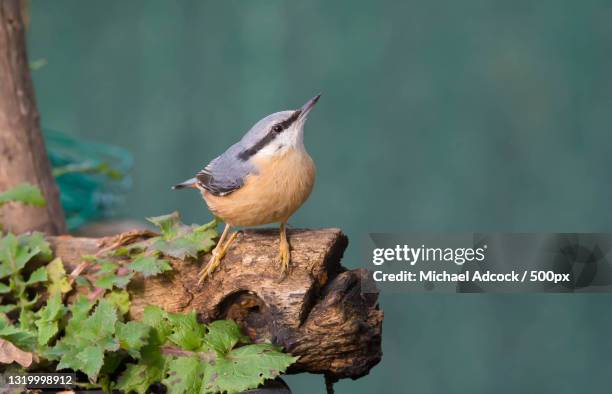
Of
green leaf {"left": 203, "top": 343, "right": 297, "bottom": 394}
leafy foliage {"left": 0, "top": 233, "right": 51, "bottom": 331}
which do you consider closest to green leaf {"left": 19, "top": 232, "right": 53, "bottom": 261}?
leafy foliage {"left": 0, "top": 233, "right": 51, "bottom": 331}

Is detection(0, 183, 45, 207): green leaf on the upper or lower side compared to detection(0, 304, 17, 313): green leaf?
upper

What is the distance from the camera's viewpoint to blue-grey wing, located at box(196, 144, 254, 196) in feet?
7.78

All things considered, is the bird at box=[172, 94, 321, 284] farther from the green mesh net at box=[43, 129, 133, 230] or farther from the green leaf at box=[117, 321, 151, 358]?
the green mesh net at box=[43, 129, 133, 230]

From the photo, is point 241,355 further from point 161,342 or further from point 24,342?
point 24,342

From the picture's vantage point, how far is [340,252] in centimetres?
250

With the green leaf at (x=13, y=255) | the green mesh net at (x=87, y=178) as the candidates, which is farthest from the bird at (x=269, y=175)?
the green mesh net at (x=87, y=178)

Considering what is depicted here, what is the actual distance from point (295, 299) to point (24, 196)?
3.98 feet

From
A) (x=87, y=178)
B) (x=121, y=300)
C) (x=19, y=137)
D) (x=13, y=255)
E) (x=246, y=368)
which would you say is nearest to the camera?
(x=246, y=368)

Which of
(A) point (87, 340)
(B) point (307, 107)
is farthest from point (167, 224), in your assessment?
(B) point (307, 107)

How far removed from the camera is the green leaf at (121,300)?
259cm

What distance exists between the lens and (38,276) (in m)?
2.67

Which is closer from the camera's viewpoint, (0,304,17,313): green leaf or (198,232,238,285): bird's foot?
(198,232,238,285): bird's foot

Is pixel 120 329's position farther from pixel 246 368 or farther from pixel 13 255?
pixel 13 255

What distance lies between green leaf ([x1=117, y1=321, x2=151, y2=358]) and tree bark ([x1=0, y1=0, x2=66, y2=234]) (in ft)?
3.31
